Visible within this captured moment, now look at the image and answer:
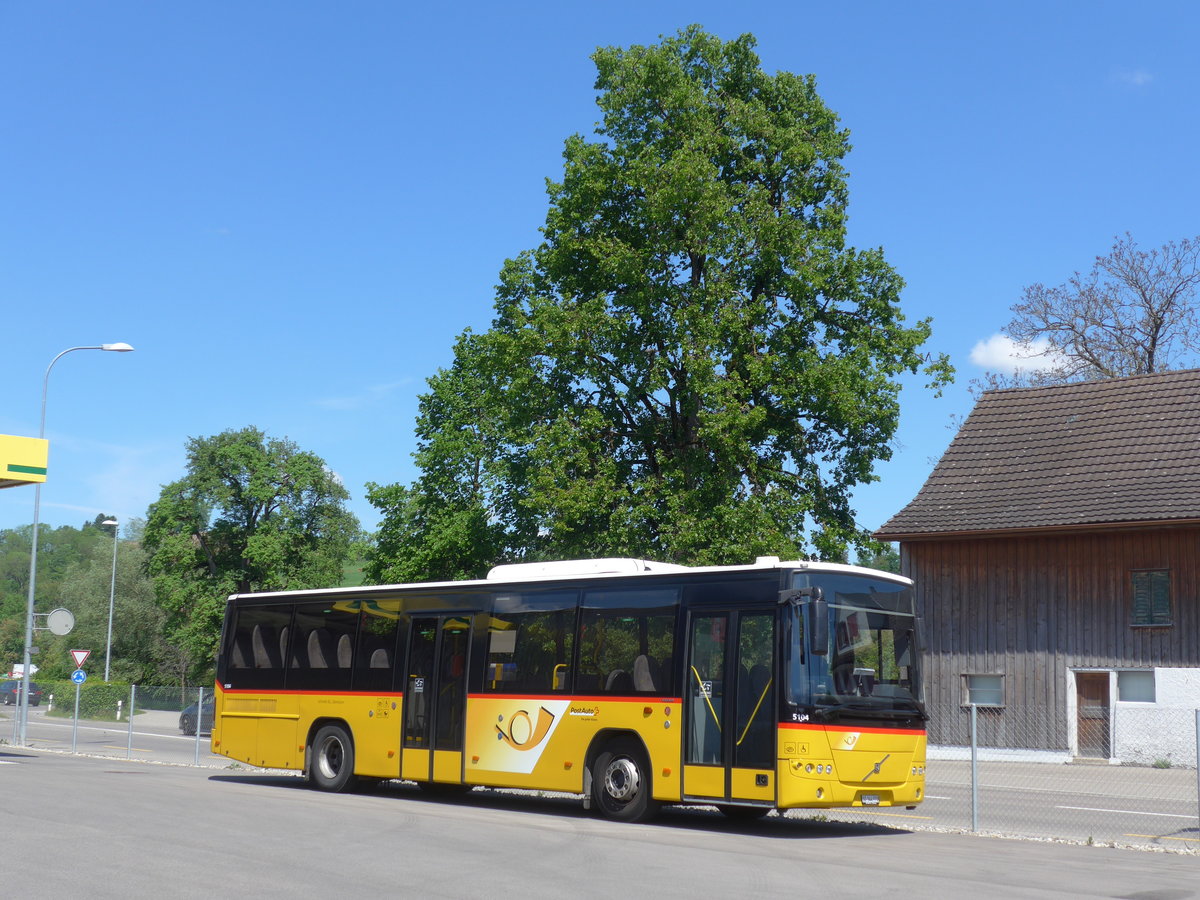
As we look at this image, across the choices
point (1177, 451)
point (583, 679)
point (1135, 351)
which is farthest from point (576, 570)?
point (1135, 351)

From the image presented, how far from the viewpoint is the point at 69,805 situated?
16.2 m

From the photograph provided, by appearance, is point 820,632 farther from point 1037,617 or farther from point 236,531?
point 236,531

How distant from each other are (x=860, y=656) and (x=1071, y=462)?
21077 mm

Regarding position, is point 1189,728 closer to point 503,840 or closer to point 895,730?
point 895,730

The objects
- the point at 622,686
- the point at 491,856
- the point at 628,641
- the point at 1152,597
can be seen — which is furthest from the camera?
the point at 1152,597

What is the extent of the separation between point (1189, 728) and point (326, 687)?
65.3 feet

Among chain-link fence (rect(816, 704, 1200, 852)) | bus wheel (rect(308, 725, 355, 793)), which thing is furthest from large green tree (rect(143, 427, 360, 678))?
bus wheel (rect(308, 725, 355, 793))

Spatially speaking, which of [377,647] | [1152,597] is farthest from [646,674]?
[1152,597]

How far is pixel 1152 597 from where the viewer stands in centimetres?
3128

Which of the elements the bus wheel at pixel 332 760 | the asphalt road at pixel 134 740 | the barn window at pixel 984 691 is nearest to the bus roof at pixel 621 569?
the bus wheel at pixel 332 760

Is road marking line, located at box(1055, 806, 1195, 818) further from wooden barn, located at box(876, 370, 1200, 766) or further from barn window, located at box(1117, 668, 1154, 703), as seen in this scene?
barn window, located at box(1117, 668, 1154, 703)

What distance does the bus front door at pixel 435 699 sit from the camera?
18.3 m

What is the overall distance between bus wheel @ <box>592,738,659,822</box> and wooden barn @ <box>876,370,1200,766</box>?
1890 centimetres

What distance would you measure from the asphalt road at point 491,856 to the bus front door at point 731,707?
0.60 meters
